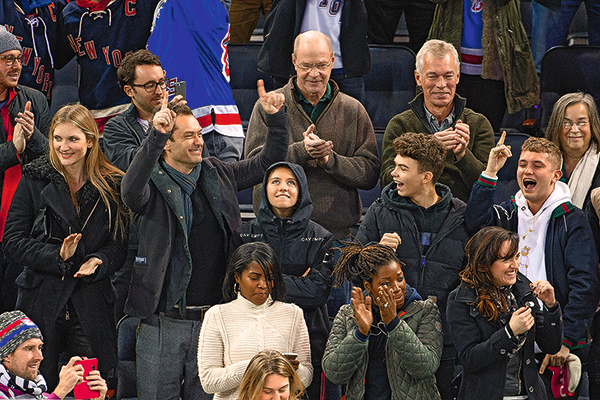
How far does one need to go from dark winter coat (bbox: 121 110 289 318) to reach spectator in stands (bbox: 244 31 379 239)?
0.46 metres

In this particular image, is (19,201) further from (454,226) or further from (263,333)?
(454,226)

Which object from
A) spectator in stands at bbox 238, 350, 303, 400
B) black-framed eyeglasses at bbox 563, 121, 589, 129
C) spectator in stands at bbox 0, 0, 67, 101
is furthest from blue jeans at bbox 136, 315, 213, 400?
black-framed eyeglasses at bbox 563, 121, 589, 129

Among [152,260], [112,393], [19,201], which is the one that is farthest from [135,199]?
[112,393]

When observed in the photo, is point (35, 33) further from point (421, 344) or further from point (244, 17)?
point (421, 344)

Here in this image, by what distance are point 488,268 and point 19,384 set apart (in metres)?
2.17

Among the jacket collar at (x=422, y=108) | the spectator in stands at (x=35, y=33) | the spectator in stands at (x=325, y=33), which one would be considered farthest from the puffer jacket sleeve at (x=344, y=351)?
the spectator in stands at (x=35, y=33)

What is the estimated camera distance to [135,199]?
4320 millimetres

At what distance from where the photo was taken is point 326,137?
5.14m

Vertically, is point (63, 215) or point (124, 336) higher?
point (63, 215)

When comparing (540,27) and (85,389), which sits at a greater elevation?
(540,27)

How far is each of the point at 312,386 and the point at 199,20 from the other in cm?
229

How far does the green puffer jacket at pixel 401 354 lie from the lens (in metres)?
3.92

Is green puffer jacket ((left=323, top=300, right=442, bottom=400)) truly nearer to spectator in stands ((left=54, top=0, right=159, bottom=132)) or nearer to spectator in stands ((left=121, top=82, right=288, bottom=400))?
spectator in stands ((left=121, top=82, right=288, bottom=400))

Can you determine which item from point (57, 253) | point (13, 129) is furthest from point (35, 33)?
point (57, 253)
